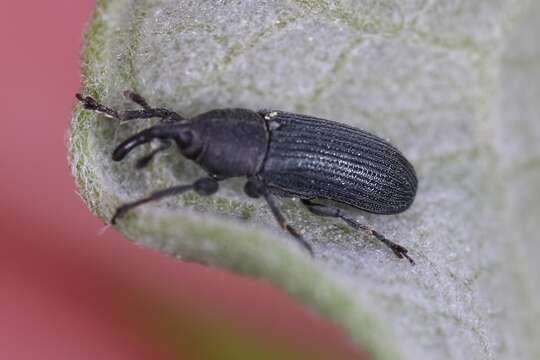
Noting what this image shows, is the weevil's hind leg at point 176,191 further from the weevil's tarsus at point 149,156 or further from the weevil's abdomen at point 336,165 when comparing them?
the weevil's abdomen at point 336,165

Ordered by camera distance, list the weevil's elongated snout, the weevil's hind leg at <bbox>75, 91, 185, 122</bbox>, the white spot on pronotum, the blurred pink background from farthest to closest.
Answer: the blurred pink background → the white spot on pronotum → the weevil's elongated snout → the weevil's hind leg at <bbox>75, 91, 185, 122</bbox>

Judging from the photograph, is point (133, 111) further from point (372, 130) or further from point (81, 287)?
point (81, 287)

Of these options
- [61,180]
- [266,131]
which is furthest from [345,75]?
[61,180]

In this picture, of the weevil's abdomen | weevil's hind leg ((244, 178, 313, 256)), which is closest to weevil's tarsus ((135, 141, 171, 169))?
weevil's hind leg ((244, 178, 313, 256))

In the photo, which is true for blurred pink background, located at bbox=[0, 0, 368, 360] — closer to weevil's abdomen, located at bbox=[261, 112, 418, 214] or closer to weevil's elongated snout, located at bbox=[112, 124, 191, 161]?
weevil's abdomen, located at bbox=[261, 112, 418, 214]

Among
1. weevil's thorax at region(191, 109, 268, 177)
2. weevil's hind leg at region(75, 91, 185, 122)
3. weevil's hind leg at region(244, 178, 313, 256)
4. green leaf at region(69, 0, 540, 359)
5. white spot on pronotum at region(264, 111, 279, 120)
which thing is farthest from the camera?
white spot on pronotum at region(264, 111, 279, 120)

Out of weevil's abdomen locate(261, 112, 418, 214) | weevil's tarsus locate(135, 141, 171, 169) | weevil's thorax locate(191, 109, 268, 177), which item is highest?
weevil's tarsus locate(135, 141, 171, 169)

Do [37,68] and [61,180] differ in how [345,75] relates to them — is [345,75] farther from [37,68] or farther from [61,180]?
[37,68]
